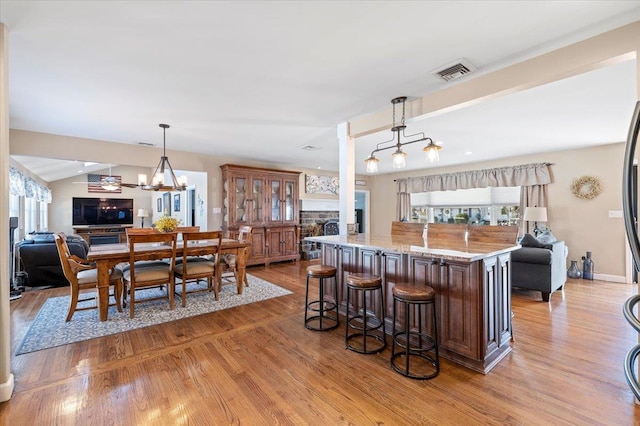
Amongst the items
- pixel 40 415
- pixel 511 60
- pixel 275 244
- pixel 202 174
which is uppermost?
pixel 511 60

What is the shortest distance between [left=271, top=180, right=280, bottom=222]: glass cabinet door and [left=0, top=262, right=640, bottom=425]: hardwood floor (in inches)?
141

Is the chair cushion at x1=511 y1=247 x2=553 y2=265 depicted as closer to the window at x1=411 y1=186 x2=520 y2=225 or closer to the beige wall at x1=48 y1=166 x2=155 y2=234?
the window at x1=411 y1=186 x2=520 y2=225

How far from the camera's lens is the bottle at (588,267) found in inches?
196

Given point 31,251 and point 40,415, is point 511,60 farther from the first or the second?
point 31,251

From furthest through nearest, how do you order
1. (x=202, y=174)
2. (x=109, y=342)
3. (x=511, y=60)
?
(x=202, y=174) → (x=109, y=342) → (x=511, y=60)

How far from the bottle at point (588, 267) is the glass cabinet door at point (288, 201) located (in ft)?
18.2

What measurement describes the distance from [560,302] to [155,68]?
5.14m

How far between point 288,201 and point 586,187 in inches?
221

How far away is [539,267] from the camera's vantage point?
3.76m

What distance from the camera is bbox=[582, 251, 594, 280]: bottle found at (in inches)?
196

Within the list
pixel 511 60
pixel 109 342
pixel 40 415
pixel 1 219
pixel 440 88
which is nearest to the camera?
pixel 40 415

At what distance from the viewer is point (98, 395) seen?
6.11ft

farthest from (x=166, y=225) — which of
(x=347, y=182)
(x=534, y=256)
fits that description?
(x=534, y=256)

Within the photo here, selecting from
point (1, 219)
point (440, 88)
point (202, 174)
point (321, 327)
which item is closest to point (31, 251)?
point (202, 174)
